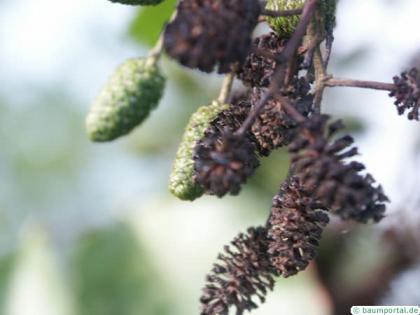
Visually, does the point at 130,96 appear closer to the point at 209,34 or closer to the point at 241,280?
the point at 209,34

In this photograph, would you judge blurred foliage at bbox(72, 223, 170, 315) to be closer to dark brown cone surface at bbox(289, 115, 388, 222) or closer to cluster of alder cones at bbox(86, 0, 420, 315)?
cluster of alder cones at bbox(86, 0, 420, 315)

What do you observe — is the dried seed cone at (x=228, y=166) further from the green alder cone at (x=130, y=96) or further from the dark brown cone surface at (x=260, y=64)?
the dark brown cone surface at (x=260, y=64)

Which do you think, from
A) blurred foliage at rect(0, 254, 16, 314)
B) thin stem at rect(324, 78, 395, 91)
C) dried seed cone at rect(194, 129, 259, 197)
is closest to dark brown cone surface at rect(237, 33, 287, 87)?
thin stem at rect(324, 78, 395, 91)

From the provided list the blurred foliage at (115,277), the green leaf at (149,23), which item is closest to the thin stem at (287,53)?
the green leaf at (149,23)

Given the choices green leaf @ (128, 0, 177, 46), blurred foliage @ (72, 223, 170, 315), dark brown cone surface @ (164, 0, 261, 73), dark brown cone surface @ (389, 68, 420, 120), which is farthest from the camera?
blurred foliage @ (72, 223, 170, 315)

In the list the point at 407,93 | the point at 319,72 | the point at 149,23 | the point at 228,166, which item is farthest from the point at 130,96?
the point at 149,23
